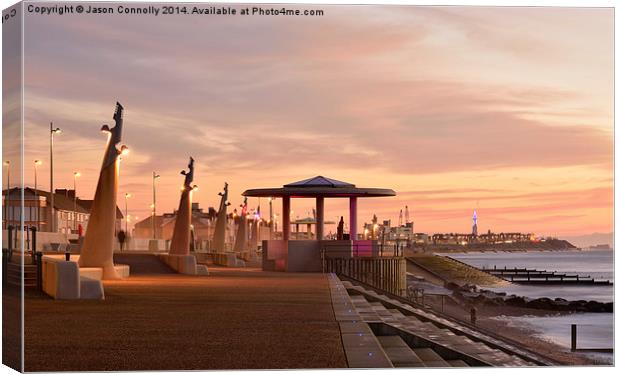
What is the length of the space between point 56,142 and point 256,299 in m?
5.81

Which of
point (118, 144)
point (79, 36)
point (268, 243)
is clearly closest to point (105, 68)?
point (79, 36)

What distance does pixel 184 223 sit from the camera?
4134 cm

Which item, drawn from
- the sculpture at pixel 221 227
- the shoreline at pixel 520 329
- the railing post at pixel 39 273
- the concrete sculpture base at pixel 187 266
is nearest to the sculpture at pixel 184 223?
the concrete sculpture base at pixel 187 266

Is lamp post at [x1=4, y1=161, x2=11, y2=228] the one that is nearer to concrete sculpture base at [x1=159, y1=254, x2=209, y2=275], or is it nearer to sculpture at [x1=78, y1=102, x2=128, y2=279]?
sculpture at [x1=78, y1=102, x2=128, y2=279]

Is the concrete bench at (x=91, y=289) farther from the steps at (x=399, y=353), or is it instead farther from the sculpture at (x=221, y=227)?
the sculpture at (x=221, y=227)

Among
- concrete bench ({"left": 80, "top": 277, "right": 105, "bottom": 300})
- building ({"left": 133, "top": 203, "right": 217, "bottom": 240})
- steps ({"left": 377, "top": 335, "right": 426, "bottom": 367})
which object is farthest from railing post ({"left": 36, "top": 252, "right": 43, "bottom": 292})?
building ({"left": 133, "top": 203, "right": 217, "bottom": 240})

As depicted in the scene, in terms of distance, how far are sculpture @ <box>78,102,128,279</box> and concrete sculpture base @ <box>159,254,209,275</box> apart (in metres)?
9.11

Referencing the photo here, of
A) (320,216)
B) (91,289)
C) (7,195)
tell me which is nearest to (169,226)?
(320,216)

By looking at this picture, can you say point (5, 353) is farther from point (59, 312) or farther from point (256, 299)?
point (256, 299)

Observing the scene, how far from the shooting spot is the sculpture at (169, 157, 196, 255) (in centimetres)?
4019

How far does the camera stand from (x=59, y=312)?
17.5 m

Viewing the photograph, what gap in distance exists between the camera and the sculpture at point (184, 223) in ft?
132

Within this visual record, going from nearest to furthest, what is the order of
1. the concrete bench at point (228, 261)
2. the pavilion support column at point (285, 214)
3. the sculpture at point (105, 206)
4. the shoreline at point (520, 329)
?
the sculpture at point (105, 206), the shoreline at point (520, 329), the pavilion support column at point (285, 214), the concrete bench at point (228, 261)

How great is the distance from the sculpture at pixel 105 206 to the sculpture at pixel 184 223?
11.9m
